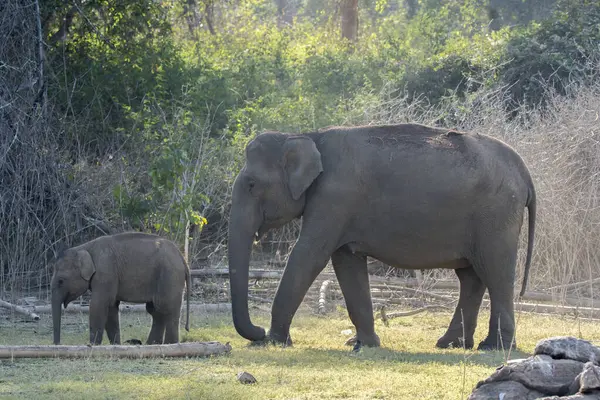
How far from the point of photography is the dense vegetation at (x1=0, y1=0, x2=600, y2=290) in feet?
53.7

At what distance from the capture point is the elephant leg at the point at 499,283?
11.9m

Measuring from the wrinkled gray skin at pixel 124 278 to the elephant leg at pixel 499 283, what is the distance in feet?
10.7

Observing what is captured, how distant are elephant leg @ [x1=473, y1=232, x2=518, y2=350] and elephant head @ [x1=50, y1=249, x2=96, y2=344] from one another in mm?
4120

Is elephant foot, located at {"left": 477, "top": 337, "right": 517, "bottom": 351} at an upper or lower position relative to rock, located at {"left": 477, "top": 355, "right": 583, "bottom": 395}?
lower

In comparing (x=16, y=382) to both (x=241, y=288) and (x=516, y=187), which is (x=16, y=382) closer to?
(x=241, y=288)

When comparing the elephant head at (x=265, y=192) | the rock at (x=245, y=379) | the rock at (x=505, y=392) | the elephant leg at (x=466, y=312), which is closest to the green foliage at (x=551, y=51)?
the elephant leg at (x=466, y=312)

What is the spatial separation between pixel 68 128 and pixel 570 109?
8365 mm

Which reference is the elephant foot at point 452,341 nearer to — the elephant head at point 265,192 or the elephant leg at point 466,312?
the elephant leg at point 466,312

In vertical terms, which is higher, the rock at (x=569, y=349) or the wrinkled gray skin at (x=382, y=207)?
the wrinkled gray skin at (x=382, y=207)

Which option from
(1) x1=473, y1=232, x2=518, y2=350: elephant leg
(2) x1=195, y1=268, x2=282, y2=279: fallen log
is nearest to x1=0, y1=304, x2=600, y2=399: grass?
(1) x1=473, y1=232, x2=518, y2=350: elephant leg

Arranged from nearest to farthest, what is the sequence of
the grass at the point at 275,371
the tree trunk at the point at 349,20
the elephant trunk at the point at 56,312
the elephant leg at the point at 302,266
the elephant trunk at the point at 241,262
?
the grass at the point at 275,371 < the elephant trunk at the point at 56,312 < the elephant trunk at the point at 241,262 < the elephant leg at the point at 302,266 < the tree trunk at the point at 349,20

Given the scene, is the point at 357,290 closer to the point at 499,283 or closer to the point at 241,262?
the point at 241,262

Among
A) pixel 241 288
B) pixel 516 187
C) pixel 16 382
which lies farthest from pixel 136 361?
pixel 516 187

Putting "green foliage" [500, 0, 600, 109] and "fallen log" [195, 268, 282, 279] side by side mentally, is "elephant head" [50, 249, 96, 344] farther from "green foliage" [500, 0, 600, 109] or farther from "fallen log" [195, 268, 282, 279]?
"green foliage" [500, 0, 600, 109]
